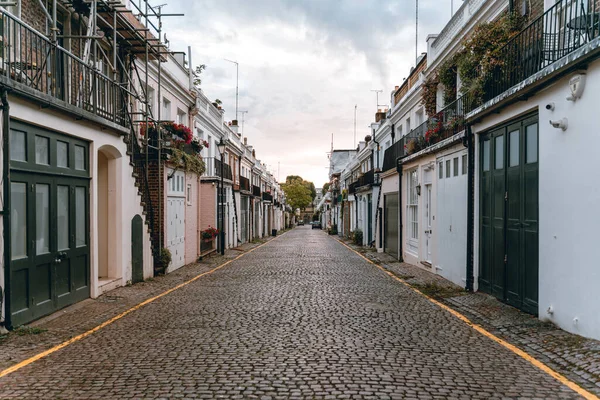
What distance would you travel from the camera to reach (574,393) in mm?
4617

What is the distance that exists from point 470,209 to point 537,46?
150 inches

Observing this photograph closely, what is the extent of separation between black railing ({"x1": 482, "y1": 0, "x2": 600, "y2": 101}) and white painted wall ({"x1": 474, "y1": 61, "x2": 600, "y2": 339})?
73 cm

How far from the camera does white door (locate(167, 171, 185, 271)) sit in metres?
15.3

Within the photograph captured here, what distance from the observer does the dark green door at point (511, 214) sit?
8180mm

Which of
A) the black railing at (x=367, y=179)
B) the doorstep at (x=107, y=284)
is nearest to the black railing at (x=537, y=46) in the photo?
the doorstep at (x=107, y=284)

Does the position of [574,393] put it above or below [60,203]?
below

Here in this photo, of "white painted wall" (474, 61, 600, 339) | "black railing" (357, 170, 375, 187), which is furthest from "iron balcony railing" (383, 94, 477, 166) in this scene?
"black railing" (357, 170, 375, 187)

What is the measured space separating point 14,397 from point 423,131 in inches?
568

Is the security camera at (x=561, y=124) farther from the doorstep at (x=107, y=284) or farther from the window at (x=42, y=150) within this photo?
the doorstep at (x=107, y=284)

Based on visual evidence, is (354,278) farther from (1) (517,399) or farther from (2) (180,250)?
(1) (517,399)

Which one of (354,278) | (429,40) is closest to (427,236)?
(354,278)

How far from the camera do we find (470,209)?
1110 centimetres

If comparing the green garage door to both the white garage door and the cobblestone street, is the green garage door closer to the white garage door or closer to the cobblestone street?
the cobblestone street

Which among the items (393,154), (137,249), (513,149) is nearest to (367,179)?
(393,154)
